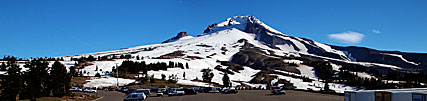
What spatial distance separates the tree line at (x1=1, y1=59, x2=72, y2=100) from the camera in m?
47.7

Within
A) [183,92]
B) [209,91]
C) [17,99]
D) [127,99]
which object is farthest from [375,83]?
[17,99]

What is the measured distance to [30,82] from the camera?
174 feet

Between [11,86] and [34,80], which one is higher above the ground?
[34,80]

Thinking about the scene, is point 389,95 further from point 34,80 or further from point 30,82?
point 34,80

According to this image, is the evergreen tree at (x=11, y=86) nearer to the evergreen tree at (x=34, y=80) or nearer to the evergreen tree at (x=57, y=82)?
the evergreen tree at (x=34, y=80)

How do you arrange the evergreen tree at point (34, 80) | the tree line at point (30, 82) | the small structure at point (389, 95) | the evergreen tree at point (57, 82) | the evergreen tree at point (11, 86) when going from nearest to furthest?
1. the small structure at point (389, 95)
2. the evergreen tree at point (11, 86)
3. the tree line at point (30, 82)
4. the evergreen tree at point (34, 80)
5. the evergreen tree at point (57, 82)

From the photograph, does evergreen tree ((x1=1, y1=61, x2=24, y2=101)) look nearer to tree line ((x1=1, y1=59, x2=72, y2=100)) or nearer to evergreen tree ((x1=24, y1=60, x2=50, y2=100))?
tree line ((x1=1, y1=59, x2=72, y2=100))

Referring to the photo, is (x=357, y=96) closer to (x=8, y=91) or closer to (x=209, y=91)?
(x=8, y=91)

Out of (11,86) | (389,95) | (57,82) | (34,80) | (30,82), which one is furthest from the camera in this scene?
(57,82)

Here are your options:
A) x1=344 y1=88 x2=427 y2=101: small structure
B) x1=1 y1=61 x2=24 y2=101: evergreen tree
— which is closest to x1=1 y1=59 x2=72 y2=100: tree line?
x1=1 y1=61 x2=24 y2=101: evergreen tree

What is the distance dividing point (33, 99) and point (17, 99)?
7.49 feet

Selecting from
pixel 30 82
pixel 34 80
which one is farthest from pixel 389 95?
pixel 34 80

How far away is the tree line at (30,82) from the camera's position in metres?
47.7

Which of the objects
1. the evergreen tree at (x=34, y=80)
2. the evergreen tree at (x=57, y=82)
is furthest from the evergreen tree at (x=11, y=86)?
the evergreen tree at (x=57, y=82)
